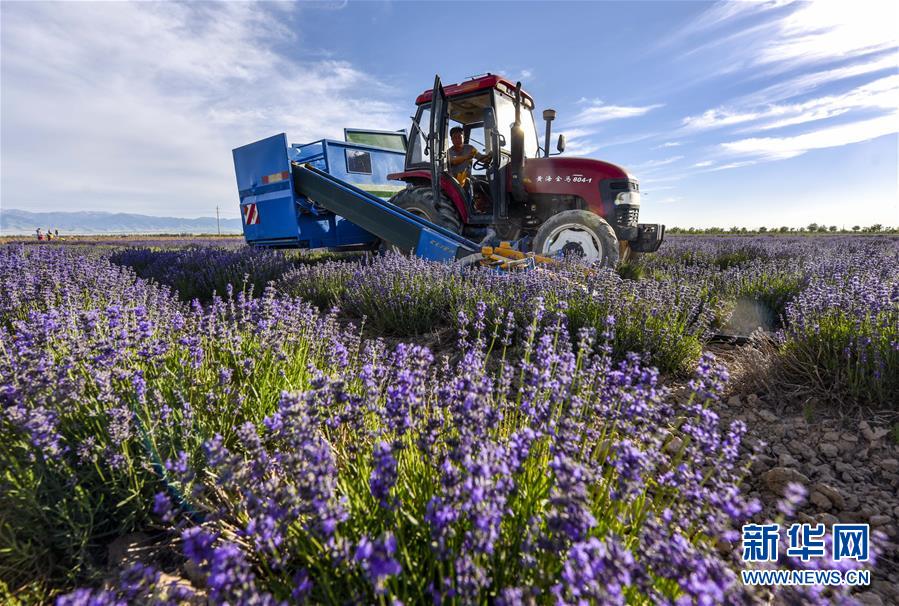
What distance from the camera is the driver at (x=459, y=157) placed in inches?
264

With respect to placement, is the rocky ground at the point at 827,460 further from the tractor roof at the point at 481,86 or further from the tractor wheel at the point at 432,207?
the tractor roof at the point at 481,86

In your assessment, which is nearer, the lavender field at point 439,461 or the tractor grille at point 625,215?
the lavender field at point 439,461

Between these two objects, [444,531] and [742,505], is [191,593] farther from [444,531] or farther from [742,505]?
[742,505]

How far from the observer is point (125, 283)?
4.64 meters

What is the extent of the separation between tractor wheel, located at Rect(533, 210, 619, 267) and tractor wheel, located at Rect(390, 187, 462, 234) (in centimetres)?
152

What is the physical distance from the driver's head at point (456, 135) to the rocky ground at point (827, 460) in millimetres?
5413

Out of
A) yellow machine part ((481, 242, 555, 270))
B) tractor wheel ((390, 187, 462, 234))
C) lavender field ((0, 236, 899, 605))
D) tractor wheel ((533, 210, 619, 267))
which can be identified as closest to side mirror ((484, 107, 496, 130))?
tractor wheel ((390, 187, 462, 234))

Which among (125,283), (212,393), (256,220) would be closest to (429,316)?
(212,393)

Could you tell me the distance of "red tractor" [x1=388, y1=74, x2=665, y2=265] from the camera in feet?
18.4

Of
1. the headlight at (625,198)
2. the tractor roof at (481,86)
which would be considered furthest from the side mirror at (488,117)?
the headlight at (625,198)

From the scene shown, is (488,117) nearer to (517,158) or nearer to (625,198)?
(517,158)

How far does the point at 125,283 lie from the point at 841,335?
6.70 metres

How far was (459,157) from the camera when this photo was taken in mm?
6719

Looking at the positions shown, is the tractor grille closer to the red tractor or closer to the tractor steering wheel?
the red tractor
